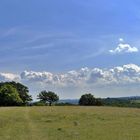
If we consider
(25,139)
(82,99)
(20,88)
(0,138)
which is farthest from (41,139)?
(20,88)

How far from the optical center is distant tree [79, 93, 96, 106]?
134500 millimetres

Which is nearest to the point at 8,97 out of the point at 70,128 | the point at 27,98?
the point at 27,98

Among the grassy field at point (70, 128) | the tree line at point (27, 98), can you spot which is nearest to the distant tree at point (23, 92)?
the tree line at point (27, 98)

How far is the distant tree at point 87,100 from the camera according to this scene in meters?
134

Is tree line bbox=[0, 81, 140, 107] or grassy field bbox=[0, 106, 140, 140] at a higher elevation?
tree line bbox=[0, 81, 140, 107]

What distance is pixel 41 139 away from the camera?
26.2 m

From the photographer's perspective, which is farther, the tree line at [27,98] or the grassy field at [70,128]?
the tree line at [27,98]

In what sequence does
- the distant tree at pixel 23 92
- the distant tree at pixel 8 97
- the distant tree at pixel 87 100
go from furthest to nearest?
the distant tree at pixel 23 92, the distant tree at pixel 87 100, the distant tree at pixel 8 97

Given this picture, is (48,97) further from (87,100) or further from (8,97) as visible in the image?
(8,97)

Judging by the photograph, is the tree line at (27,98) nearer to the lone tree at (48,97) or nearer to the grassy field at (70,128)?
the lone tree at (48,97)

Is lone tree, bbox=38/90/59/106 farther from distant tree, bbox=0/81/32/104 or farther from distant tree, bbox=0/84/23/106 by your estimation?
distant tree, bbox=0/84/23/106

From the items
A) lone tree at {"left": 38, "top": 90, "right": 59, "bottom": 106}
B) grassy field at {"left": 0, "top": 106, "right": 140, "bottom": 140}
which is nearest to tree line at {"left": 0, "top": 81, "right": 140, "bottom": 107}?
lone tree at {"left": 38, "top": 90, "right": 59, "bottom": 106}

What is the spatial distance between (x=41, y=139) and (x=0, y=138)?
129 inches

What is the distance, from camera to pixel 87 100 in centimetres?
13662
